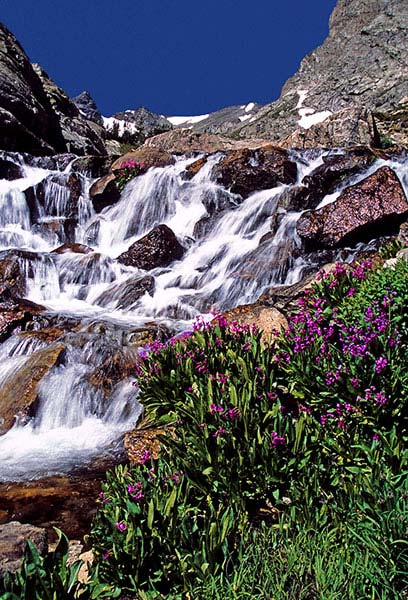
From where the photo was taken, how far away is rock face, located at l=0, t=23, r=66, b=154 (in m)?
24.4

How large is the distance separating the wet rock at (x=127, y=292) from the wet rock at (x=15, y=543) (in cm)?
900

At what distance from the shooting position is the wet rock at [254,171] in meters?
17.6

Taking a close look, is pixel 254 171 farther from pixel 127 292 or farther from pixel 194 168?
pixel 127 292

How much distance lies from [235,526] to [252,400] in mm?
1511

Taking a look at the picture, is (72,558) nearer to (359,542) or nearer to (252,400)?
(252,400)

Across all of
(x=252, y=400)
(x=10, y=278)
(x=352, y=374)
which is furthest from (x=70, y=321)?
(x=352, y=374)

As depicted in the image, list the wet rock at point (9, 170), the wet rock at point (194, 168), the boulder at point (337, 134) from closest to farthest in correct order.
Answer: the wet rock at point (194, 168)
the wet rock at point (9, 170)
the boulder at point (337, 134)

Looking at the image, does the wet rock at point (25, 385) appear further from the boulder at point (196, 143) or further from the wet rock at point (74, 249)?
the boulder at point (196, 143)

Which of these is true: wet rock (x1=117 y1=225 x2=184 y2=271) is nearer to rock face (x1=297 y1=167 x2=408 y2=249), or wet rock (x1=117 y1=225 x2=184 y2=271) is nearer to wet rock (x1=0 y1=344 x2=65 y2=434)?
rock face (x1=297 y1=167 x2=408 y2=249)

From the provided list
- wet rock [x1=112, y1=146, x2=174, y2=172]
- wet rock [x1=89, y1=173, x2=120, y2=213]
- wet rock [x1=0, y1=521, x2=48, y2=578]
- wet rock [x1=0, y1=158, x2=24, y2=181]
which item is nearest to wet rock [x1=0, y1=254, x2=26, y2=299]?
wet rock [x1=89, y1=173, x2=120, y2=213]

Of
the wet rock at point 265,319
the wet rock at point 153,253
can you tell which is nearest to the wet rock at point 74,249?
the wet rock at point 153,253

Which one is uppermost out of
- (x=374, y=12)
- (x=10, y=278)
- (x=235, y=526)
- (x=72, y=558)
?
(x=374, y=12)

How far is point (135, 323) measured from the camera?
10695 mm

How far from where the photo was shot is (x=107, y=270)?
14430 mm
